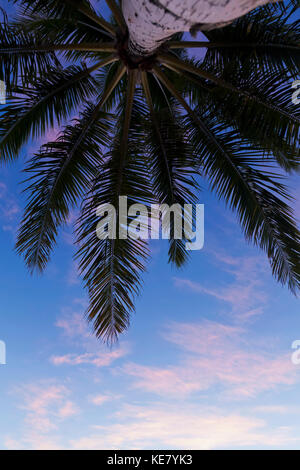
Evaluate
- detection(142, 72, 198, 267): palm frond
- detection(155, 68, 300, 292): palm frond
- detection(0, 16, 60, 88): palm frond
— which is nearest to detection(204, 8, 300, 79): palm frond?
detection(155, 68, 300, 292): palm frond

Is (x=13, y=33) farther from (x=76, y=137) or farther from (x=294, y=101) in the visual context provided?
(x=294, y=101)

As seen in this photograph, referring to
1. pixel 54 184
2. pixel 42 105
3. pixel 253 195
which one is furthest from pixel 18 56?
pixel 253 195

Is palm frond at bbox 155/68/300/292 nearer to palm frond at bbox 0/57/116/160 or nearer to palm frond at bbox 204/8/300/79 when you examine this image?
palm frond at bbox 204/8/300/79

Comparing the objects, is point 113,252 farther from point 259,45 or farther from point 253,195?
point 259,45

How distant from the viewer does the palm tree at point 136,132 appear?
518 cm

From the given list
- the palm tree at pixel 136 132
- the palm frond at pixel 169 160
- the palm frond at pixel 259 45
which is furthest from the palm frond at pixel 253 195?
the palm frond at pixel 259 45

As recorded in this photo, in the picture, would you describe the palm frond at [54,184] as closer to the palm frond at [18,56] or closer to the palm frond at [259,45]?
the palm frond at [18,56]

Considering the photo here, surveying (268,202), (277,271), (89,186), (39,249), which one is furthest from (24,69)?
(277,271)

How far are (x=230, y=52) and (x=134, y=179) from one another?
2262mm

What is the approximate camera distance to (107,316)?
616cm

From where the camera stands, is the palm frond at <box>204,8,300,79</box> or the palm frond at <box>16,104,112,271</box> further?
the palm frond at <box>16,104,112,271</box>

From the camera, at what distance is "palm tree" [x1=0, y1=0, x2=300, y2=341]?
518 centimetres

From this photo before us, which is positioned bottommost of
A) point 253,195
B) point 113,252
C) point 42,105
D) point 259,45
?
point 113,252

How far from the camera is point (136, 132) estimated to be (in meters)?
6.69
